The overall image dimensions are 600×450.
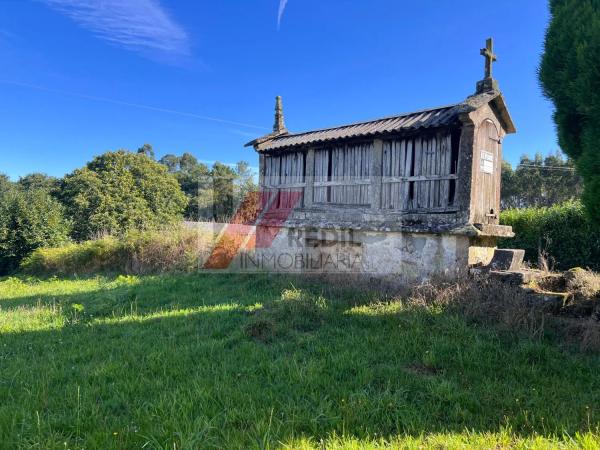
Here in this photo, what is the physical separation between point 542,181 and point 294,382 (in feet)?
88.5

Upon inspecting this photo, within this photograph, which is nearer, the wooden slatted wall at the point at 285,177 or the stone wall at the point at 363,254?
the stone wall at the point at 363,254

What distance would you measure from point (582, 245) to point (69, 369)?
10.3m

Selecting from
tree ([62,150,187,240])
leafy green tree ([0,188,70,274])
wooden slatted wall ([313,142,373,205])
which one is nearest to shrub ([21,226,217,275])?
leafy green tree ([0,188,70,274])

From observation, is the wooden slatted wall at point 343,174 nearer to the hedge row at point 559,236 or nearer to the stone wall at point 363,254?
the stone wall at point 363,254

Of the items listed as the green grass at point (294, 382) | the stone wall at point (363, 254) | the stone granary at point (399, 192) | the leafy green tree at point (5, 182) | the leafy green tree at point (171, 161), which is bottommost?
the green grass at point (294, 382)

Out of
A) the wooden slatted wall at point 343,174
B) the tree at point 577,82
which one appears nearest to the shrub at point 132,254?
the wooden slatted wall at point 343,174

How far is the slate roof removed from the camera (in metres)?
6.62

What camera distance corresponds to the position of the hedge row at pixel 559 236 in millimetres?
8078

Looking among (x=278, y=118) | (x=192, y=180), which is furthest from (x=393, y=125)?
(x=192, y=180)

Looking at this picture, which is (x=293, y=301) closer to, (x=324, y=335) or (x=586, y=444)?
(x=324, y=335)

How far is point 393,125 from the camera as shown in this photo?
7531mm

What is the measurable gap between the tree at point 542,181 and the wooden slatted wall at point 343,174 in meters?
19.7

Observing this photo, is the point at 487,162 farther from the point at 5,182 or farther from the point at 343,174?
the point at 5,182

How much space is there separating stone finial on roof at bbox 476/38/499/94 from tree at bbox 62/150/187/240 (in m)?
17.8
